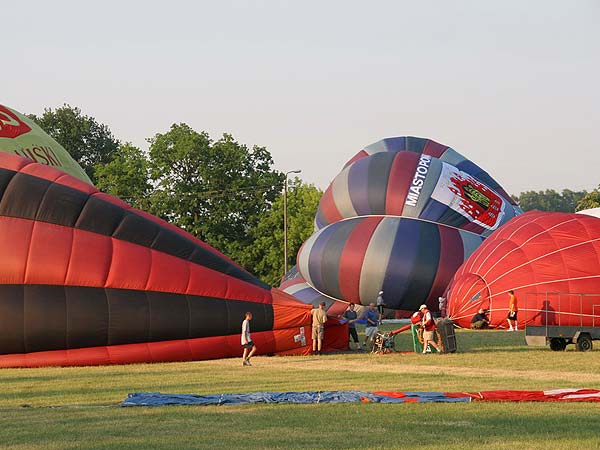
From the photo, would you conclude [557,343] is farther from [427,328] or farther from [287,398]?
[287,398]

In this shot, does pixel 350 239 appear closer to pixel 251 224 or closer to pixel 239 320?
pixel 239 320

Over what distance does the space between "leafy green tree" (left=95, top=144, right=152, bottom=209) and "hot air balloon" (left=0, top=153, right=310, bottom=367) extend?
165 feet

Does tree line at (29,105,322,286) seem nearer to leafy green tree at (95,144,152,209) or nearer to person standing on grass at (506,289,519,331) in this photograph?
leafy green tree at (95,144,152,209)

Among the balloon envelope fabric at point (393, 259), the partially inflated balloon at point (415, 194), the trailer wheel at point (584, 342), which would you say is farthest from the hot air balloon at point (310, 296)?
the trailer wheel at point (584, 342)

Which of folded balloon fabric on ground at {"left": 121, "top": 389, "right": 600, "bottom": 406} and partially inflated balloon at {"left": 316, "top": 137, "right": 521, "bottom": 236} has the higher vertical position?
partially inflated balloon at {"left": 316, "top": 137, "right": 521, "bottom": 236}

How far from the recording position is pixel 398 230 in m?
39.6

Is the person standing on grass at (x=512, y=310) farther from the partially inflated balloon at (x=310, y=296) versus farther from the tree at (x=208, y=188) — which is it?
the tree at (x=208, y=188)

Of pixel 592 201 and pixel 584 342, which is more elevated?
pixel 592 201

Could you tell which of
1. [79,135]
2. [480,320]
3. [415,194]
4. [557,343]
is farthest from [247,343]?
[79,135]

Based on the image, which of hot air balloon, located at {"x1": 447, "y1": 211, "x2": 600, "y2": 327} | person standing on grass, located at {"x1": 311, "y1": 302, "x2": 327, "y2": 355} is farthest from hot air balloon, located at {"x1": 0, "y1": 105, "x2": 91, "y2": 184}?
hot air balloon, located at {"x1": 447, "y1": 211, "x2": 600, "y2": 327}

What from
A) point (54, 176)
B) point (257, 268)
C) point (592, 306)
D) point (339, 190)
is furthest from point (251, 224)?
point (54, 176)

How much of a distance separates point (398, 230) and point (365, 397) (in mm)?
24887

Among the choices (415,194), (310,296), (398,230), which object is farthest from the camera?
(310,296)

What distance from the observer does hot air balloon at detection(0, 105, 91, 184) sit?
91.0 ft
